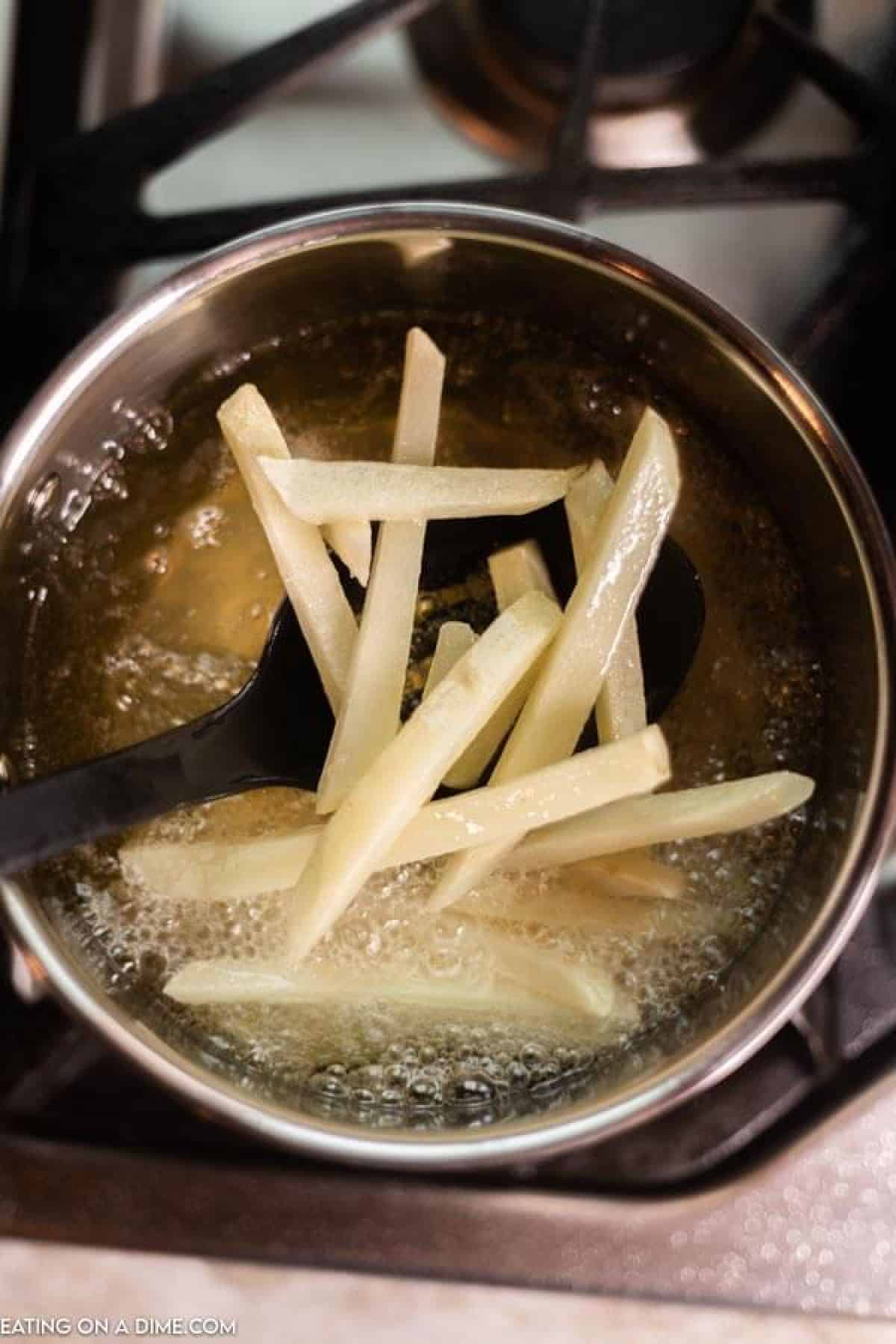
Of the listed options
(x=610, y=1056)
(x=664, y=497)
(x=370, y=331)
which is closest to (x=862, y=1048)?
(x=610, y=1056)

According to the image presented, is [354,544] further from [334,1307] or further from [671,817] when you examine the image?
[334,1307]

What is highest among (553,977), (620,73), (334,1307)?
(620,73)

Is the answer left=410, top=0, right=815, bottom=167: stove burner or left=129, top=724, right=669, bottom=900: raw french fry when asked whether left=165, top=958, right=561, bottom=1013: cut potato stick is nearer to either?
left=129, top=724, right=669, bottom=900: raw french fry

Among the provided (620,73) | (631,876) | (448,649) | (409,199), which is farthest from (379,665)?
(620,73)

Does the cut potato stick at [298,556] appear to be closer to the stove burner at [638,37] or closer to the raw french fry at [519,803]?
the raw french fry at [519,803]

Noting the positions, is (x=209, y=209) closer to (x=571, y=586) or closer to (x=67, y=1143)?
(x=571, y=586)

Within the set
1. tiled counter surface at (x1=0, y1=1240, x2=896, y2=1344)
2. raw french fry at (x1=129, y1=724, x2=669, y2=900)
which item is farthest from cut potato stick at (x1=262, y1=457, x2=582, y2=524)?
tiled counter surface at (x1=0, y1=1240, x2=896, y2=1344)
